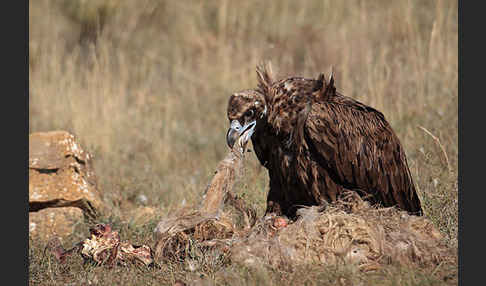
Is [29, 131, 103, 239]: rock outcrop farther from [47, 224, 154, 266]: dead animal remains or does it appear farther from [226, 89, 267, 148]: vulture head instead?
[226, 89, 267, 148]: vulture head

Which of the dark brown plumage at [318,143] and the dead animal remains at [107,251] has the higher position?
the dark brown plumage at [318,143]

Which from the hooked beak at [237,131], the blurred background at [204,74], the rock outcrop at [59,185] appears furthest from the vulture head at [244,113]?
the rock outcrop at [59,185]

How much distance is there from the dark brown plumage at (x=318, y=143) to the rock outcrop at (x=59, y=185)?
2000 mm

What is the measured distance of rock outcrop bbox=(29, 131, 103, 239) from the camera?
5.74 meters

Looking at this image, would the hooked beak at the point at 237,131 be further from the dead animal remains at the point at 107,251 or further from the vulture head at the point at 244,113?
the dead animal remains at the point at 107,251

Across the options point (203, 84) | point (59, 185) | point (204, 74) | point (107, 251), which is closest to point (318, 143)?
point (107, 251)

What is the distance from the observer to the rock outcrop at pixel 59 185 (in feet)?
18.8

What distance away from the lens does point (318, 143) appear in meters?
4.31

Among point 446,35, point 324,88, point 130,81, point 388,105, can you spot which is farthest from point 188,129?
point 324,88

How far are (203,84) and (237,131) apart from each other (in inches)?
202

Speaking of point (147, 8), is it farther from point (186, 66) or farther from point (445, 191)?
point (445, 191)

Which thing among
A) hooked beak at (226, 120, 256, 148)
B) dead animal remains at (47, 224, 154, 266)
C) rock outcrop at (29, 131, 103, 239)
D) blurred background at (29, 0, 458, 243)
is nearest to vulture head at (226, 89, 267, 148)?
hooked beak at (226, 120, 256, 148)

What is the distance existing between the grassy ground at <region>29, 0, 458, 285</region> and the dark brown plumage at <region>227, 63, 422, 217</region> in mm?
638

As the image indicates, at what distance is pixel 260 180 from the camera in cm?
606
